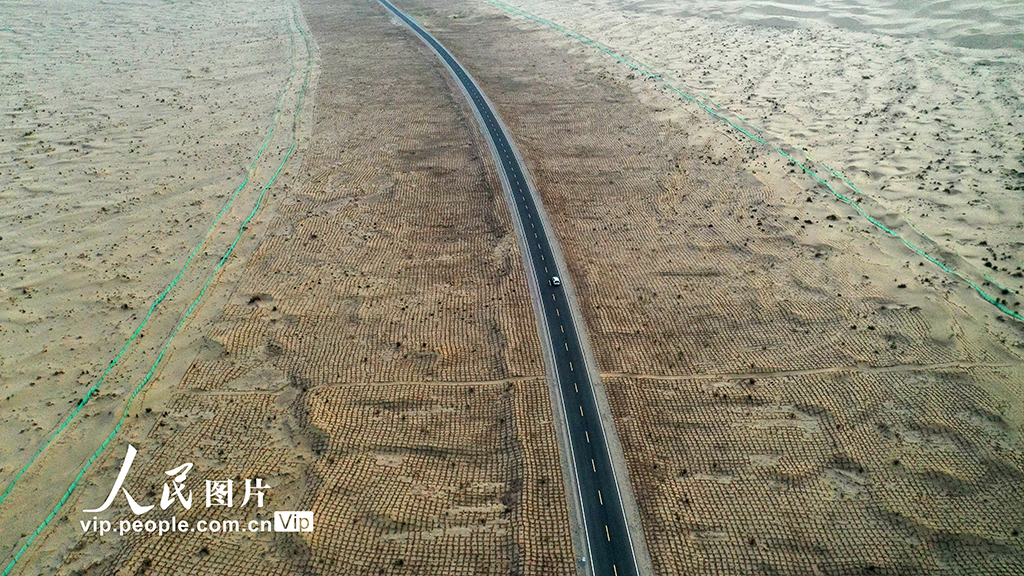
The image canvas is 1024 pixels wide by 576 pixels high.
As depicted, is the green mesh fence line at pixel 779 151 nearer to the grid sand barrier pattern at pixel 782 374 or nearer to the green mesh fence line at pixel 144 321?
Answer: the grid sand barrier pattern at pixel 782 374

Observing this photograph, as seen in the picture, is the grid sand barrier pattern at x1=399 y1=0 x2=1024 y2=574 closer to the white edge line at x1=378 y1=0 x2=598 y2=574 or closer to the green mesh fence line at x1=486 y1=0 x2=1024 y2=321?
the green mesh fence line at x1=486 y1=0 x2=1024 y2=321

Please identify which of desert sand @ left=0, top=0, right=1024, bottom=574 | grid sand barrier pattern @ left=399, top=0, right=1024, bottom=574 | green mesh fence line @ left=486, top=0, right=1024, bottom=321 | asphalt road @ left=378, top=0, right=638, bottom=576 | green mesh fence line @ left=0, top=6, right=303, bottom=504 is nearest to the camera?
asphalt road @ left=378, top=0, right=638, bottom=576

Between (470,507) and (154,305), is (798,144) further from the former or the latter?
(154,305)

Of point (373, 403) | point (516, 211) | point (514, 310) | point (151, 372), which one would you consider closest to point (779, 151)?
point (516, 211)

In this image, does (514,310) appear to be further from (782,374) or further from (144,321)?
(144,321)

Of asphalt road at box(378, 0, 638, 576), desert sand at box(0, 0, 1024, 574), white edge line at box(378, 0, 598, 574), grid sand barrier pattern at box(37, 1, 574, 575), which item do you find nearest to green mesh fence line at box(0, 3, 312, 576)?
desert sand at box(0, 0, 1024, 574)

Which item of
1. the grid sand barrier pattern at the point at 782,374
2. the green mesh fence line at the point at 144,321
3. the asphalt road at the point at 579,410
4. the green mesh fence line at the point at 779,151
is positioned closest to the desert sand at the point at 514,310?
the grid sand barrier pattern at the point at 782,374
